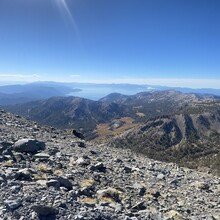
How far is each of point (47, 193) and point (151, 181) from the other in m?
8.30

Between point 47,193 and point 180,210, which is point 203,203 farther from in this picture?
point 47,193

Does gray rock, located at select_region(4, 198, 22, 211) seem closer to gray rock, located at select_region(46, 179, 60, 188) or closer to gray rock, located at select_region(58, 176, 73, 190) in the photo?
gray rock, located at select_region(46, 179, 60, 188)

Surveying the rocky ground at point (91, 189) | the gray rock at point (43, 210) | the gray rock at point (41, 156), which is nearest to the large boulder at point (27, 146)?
the rocky ground at point (91, 189)

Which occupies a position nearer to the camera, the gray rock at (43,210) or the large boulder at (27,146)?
the gray rock at (43,210)

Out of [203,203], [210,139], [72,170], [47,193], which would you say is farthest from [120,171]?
[210,139]

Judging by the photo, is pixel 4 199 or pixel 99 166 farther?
pixel 99 166

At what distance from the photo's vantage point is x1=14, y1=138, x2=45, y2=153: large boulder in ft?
59.3

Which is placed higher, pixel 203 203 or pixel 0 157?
pixel 0 157

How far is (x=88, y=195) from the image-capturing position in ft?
42.9

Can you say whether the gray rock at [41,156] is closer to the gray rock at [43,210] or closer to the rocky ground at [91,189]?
the rocky ground at [91,189]

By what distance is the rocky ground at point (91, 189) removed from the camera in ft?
35.0

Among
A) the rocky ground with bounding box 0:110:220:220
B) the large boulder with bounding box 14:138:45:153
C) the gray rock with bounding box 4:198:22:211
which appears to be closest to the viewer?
the gray rock with bounding box 4:198:22:211

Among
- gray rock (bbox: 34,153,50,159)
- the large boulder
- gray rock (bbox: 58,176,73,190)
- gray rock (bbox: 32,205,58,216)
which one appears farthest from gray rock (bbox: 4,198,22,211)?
the large boulder

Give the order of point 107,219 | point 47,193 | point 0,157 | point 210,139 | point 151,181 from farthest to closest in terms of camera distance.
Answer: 1. point 210,139
2. point 151,181
3. point 0,157
4. point 47,193
5. point 107,219
